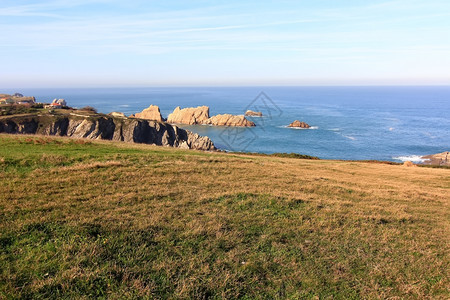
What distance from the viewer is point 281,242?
7.81m

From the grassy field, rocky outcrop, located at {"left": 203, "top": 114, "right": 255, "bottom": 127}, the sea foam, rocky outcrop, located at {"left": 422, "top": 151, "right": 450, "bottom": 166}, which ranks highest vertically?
the grassy field

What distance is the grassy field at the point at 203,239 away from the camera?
18.3ft

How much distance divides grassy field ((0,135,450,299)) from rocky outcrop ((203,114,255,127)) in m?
118

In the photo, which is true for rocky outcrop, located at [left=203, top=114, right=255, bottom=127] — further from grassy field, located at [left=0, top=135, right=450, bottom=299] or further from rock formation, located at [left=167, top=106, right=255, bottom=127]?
grassy field, located at [left=0, top=135, right=450, bottom=299]

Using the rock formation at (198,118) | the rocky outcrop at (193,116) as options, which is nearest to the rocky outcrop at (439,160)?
the rock formation at (198,118)

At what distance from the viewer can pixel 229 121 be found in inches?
5433

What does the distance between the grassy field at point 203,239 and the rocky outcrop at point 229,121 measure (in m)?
118

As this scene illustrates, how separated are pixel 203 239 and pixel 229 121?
131444mm

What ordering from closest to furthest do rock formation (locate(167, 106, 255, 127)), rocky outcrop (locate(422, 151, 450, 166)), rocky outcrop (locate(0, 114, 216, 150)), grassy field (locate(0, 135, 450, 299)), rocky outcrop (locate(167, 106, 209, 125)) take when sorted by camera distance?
grassy field (locate(0, 135, 450, 299))
rocky outcrop (locate(0, 114, 216, 150))
rocky outcrop (locate(422, 151, 450, 166))
rock formation (locate(167, 106, 255, 127))
rocky outcrop (locate(167, 106, 209, 125))

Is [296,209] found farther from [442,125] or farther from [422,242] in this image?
[442,125]

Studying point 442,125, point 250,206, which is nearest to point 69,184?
point 250,206

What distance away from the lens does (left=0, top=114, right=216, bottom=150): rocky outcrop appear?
226ft

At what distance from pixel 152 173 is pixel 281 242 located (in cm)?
812

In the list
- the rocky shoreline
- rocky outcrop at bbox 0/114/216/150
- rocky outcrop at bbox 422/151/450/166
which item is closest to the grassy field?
the rocky shoreline
